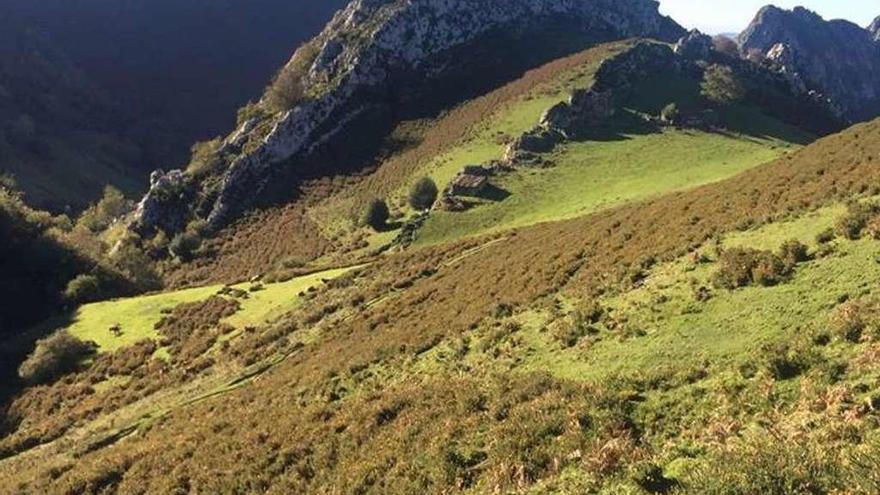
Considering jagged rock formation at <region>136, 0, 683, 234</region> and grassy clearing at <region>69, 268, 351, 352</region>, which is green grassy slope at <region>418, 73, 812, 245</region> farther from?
jagged rock formation at <region>136, 0, 683, 234</region>

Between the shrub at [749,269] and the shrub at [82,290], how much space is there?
6211 cm

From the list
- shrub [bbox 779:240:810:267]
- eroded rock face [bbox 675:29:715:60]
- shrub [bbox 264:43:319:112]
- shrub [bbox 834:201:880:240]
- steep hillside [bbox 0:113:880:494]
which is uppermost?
shrub [bbox 264:43:319:112]

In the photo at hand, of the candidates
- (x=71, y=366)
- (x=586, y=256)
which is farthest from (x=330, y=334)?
(x=71, y=366)

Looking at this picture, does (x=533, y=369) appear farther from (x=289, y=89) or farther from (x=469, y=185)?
(x=289, y=89)

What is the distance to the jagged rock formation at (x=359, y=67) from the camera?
100300 millimetres

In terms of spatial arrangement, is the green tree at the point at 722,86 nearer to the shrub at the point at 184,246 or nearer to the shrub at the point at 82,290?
the shrub at the point at 184,246

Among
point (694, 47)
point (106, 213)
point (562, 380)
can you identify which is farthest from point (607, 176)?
point (106, 213)

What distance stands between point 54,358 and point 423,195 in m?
40.5

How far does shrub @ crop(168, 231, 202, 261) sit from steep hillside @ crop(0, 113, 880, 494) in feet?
141

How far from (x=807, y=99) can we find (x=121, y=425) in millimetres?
121055

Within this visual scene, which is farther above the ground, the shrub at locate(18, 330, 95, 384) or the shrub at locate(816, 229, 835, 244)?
the shrub at locate(18, 330, 95, 384)

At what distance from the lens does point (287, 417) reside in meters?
28.4

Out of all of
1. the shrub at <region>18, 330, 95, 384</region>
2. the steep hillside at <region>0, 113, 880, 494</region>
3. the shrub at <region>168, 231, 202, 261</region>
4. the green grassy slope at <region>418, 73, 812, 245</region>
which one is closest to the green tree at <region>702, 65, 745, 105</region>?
the green grassy slope at <region>418, 73, 812, 245</region>

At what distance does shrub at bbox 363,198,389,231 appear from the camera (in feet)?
257
